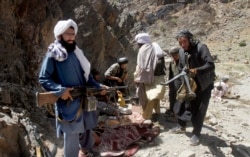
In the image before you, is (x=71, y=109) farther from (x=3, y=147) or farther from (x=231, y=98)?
(x=231, y=98)

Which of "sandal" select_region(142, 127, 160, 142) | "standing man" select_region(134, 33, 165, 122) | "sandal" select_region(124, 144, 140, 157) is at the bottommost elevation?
"sandal" select_region(124, 144, 140, 157)

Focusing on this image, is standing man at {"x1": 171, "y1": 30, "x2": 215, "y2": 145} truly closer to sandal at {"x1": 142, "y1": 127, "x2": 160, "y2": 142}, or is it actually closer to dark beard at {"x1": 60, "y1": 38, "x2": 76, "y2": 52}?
sandal at {"x1": 142, "y1": 127, "x2": 160, "y2": 142}

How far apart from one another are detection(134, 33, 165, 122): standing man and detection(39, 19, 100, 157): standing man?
194cm

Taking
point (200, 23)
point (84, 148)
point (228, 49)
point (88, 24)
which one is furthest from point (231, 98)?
point (200, 23)

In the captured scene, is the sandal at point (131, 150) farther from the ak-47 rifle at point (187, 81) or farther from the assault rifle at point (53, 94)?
the assault rifle at point (53, 94)

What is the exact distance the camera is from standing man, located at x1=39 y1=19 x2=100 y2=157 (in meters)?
3.51

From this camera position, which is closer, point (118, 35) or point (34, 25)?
point (34, 25)

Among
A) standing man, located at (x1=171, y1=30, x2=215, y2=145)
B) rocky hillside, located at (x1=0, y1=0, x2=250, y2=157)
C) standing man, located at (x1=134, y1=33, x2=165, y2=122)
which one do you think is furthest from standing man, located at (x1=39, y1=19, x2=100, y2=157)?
standing man, located at (x1=134, y1=33, x2=165, y2=122)

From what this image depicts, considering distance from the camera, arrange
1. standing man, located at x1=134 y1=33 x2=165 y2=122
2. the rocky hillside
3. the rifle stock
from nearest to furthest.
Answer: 1. the rifle stock
2. the rocky hillside
3. standing man, located at x1=134 y1=33 x2=165 y2=122

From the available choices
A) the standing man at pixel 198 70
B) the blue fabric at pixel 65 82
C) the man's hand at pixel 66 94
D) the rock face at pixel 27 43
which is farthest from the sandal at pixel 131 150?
the man's hand at pixel 66 94

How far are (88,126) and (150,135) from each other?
56.9 inches

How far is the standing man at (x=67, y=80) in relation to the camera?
351cm

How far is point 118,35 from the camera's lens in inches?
446

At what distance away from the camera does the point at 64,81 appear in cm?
363
